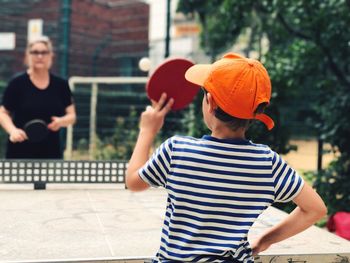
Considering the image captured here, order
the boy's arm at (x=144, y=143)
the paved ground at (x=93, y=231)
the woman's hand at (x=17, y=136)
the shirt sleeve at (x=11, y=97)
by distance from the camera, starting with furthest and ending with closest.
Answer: the shirt sleeve at (x=11, y=97), the woman's hand at (x=17, y=136), the paved ground at (x=93, y=231), the boy's arm at (x=144, y=143)

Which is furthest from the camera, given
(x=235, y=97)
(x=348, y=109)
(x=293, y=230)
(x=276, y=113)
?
(x=276, y=113)

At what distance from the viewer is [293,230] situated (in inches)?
58.6

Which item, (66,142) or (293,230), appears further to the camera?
(66,142)

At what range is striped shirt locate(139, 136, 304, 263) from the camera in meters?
1.37

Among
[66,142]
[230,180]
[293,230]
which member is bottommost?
[66,142]

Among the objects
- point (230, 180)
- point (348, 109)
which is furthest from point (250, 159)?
point (348, 109)

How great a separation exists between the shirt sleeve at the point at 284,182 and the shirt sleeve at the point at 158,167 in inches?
11.4

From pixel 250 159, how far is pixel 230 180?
3.2 inches

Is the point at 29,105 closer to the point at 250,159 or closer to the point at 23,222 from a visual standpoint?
the point at 23,222

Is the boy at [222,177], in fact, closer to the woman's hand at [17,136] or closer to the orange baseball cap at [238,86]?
the orange baseball cap at [238,86]

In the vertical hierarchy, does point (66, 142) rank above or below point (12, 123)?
below

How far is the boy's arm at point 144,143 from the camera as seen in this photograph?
1456 millimetres

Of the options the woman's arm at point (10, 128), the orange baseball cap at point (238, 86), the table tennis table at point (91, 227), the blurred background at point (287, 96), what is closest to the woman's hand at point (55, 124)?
the woman's arm at point (10, 128)

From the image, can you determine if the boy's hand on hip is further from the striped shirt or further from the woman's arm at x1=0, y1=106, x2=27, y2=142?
the woman's arm at x1=0, y1=106, x2=27, y2=142
